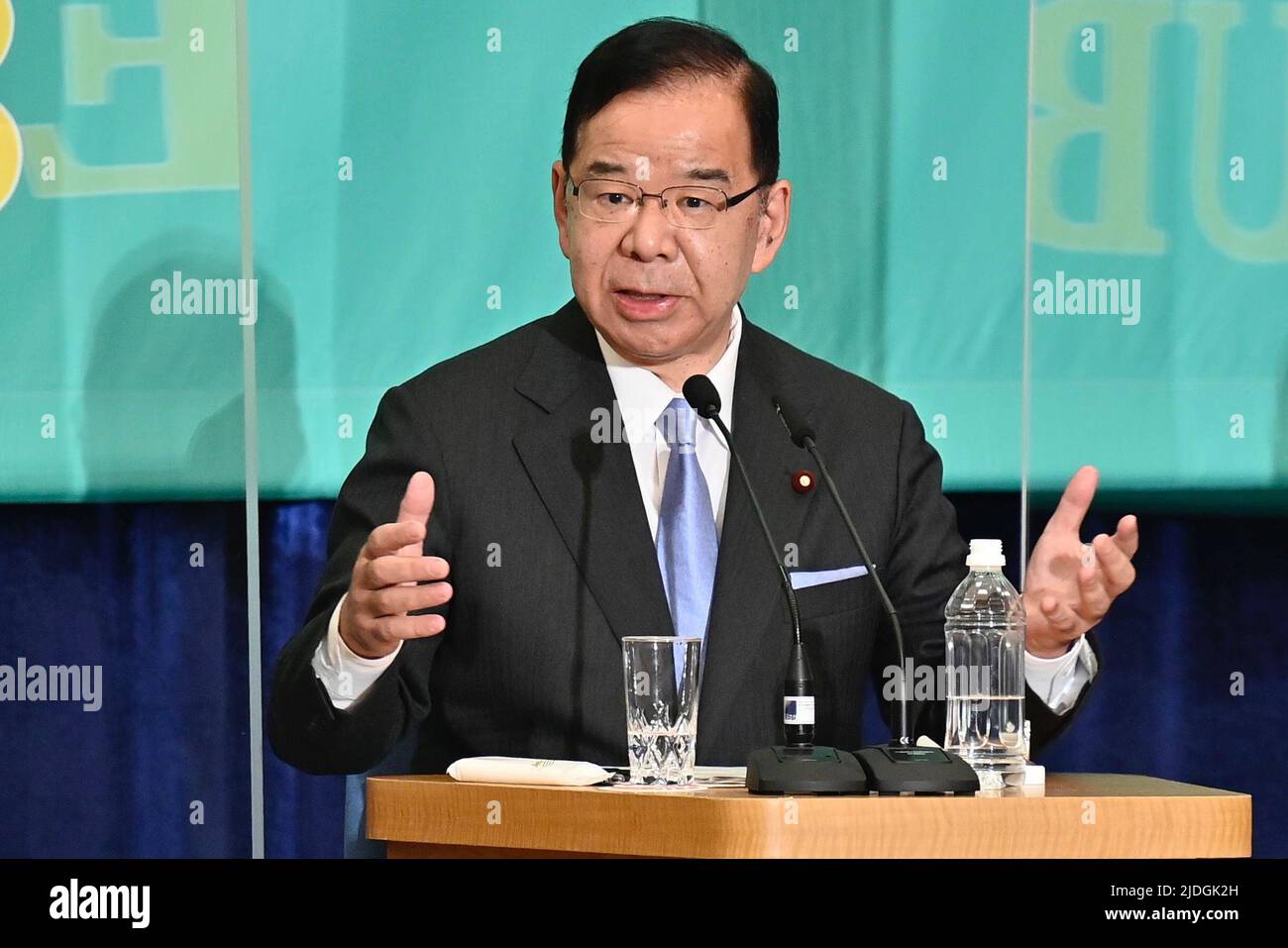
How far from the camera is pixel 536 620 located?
2.82 m

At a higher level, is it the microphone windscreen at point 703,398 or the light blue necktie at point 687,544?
the microphone windscreen at point 703,398

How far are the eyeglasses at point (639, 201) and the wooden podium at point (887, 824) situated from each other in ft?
4.08

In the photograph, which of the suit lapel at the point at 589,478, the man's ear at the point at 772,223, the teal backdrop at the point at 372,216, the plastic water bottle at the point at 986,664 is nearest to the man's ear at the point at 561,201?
the suit lapel at the point at 589,478

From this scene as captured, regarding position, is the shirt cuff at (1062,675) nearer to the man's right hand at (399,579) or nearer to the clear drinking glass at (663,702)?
the clear drinking glass at (663,702)

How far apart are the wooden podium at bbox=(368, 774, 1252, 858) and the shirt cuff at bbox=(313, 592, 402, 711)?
1.61 ft

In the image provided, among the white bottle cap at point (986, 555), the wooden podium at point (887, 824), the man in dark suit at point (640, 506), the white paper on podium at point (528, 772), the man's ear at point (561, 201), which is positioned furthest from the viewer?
the man's ear at point (561, 201)

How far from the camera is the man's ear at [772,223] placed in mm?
3281

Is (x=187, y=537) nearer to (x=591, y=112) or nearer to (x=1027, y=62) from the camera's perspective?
(x=591, y=112)

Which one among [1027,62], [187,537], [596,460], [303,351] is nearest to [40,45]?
[303,351]

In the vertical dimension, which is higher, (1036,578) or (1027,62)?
(1027,62)

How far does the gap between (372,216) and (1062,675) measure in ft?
6.60

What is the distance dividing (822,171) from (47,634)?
6.66 ft
